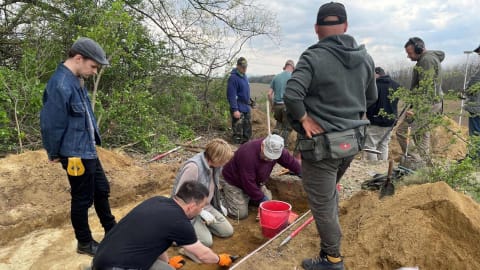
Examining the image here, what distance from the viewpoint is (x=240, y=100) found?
7.53 meters

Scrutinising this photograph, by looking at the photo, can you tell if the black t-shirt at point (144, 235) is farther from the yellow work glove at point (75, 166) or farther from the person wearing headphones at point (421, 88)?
the person wearing headphones at point (421, 88)

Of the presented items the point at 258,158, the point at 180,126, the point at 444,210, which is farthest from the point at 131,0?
the point at 444,210

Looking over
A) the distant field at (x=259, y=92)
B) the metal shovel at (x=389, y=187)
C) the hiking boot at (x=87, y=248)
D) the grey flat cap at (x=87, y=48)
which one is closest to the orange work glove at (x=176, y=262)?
the hiking boot at (x=87, y=248)

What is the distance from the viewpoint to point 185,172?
3.31m

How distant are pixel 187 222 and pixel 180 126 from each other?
19.7 ft

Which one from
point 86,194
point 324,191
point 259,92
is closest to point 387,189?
point 324,191

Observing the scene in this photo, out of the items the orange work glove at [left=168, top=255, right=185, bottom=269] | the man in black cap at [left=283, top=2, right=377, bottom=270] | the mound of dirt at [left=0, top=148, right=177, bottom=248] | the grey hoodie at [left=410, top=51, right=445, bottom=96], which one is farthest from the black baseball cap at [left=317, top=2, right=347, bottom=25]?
the mound of dirt at [left=0, top=148, right=177, bottom=248]

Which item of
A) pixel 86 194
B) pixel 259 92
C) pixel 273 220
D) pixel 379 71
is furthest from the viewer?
pixel 259 92

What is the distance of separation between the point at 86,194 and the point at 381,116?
4.82m

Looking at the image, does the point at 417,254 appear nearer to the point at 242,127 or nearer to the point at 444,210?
the point at 444,210

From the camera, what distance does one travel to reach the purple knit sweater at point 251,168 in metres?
3.99

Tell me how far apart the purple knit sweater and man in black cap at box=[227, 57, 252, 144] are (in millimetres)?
3210

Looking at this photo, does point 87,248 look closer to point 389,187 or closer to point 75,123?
point 75,123

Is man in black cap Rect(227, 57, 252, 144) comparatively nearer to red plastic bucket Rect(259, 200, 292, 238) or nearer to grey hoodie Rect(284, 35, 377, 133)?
red plastic bucket Rect(259, 200, 292, 238)
